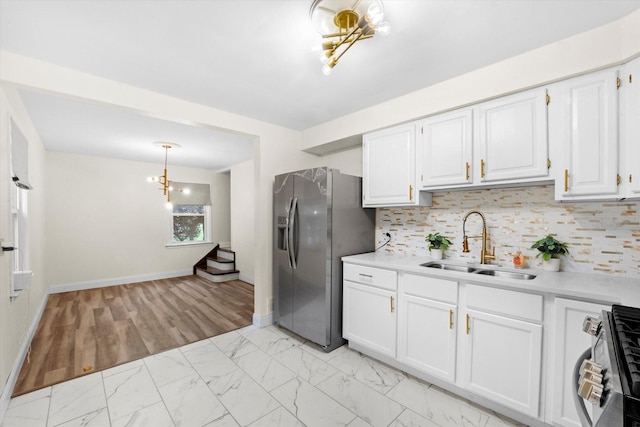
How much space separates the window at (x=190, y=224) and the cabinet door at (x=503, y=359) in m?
5.83

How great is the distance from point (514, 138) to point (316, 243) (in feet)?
5.99

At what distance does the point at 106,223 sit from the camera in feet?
16.9

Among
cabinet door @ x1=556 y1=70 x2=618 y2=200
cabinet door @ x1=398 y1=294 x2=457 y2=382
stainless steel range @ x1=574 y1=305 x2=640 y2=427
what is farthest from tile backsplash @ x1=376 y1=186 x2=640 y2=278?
stainless steel range @ x1=574 y1=305 x2=640 y2=427

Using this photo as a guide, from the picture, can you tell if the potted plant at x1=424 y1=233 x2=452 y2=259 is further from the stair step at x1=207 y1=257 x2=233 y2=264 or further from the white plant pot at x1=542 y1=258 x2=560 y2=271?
the stair step at x1=207 y1=257 x2=233 y2=264

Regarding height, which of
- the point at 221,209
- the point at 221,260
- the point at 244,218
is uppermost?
the point at 221,209

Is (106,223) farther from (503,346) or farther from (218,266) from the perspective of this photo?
(503,346)

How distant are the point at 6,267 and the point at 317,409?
253cm

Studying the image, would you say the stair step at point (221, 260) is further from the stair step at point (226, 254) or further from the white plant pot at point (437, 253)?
the white plant pot at point (437, 253)

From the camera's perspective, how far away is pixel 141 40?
5.96ft

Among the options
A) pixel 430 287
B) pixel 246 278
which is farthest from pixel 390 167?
pixel 246 278

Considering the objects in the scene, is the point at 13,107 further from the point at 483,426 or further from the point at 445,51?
the point at 483,426

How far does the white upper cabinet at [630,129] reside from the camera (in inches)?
60.3

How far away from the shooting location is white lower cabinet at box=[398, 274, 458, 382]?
6.56 feet

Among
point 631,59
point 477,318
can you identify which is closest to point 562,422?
point 477,318
